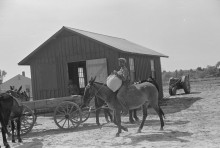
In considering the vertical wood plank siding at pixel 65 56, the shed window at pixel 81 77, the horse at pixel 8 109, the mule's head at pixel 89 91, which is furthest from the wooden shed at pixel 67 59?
the horse at pixel 8 109

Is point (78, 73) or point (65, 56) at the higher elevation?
point (65, 56)

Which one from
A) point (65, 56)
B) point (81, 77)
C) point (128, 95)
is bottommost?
point (128, 95)

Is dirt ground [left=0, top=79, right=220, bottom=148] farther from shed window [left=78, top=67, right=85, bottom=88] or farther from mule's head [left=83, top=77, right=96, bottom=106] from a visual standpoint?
shed window [left=78, top=67, right=85, bottom=88]

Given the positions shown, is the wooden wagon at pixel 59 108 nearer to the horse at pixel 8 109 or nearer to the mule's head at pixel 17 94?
the mule's head at pixel 17 94

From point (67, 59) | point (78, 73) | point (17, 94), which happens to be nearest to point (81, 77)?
point (78, 73)

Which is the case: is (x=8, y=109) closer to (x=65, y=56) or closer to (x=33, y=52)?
(x=65, y=56)

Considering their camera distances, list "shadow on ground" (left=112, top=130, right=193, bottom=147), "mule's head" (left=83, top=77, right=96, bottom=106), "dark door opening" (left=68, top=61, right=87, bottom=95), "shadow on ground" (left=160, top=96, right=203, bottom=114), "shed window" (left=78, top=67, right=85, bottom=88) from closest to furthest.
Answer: "shadow on ground" (left=112, top=130, right=193, bottom=147)
"mule's head" (left=83, top=77, right=96, bottom=106)
"shadow on ground" (left=160, top=96, right=203, bottom=114)
"dark door opening" (left=68, top=61, right=87, bottom=95)
"shed window" (left=78, top=67, right=85, bottom=88)

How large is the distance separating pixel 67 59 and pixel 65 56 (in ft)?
0.74

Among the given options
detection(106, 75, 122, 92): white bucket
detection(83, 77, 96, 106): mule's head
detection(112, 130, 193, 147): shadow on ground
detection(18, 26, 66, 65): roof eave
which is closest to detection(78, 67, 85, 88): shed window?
detection(18, 26, 66, 65): roof eave

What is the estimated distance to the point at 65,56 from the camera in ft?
56.8

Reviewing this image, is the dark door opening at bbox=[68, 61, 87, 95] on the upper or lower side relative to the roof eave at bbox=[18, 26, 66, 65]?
lower

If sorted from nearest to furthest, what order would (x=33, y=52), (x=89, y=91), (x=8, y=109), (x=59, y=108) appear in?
(x=8, y=109) < (x=89, y=91) < (x=59, y=108) < (x=33, y=52)

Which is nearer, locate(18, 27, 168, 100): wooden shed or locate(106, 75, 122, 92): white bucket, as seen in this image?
locate(106, 75, 122, 92): white bucket

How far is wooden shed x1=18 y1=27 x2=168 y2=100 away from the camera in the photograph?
16.3m
